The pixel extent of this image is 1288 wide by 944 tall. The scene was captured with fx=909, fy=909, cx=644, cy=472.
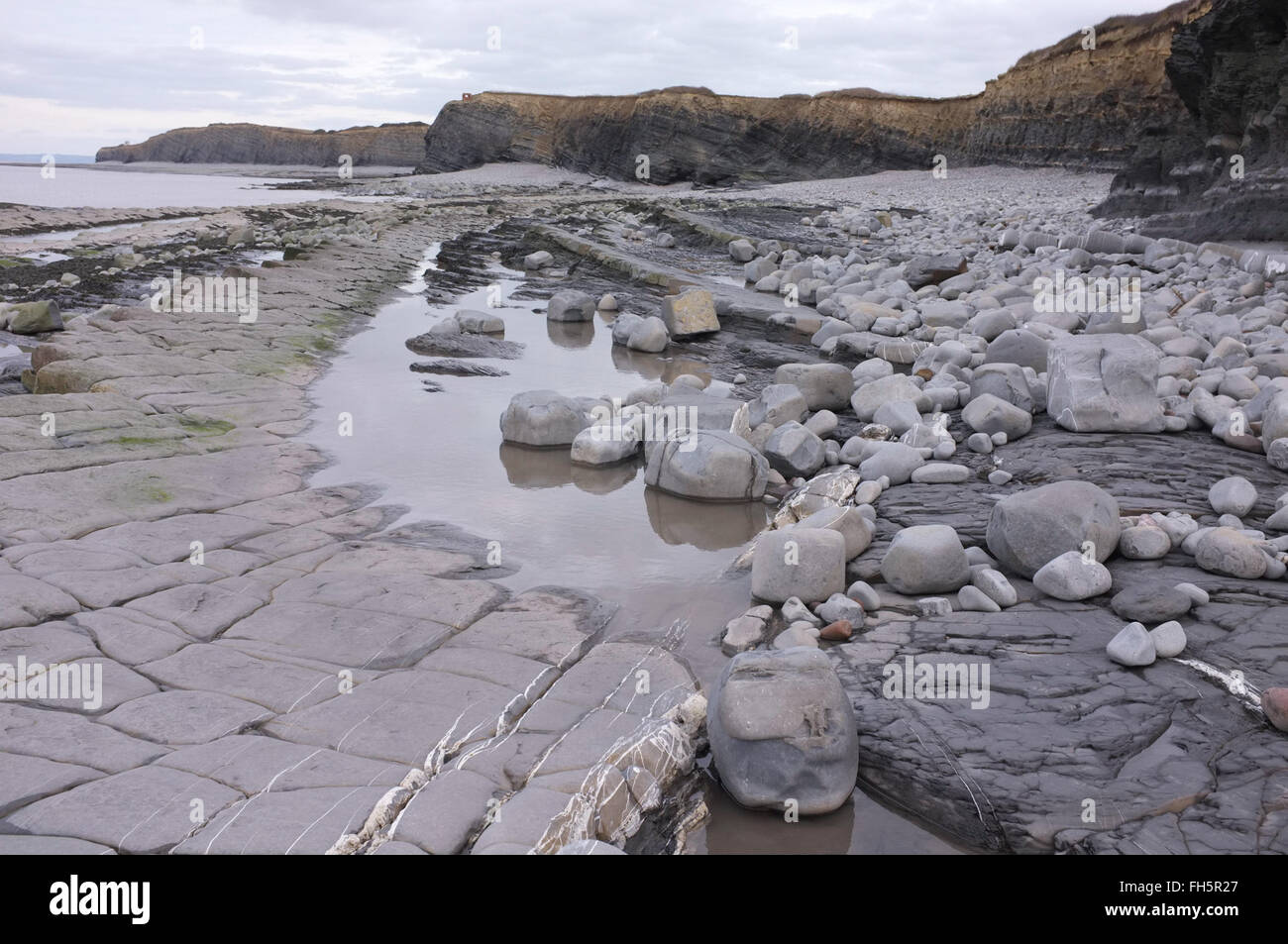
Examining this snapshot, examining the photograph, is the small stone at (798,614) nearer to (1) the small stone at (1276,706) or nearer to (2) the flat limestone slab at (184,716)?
(1) the small stone at (1276,706)

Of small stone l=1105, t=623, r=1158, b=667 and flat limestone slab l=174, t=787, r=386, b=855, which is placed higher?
small stone l=1105, t=623, r=1158, b=667

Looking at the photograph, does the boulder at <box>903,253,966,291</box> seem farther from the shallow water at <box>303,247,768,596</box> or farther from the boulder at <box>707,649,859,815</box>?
the boulder at <box>707,649,859,815</box>

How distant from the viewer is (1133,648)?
11.4 feet

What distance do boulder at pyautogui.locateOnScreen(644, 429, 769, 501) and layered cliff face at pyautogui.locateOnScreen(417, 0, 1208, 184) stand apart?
11.4m

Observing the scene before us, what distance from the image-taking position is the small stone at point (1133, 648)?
3469 millimetres

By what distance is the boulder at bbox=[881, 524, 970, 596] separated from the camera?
13.8 ft

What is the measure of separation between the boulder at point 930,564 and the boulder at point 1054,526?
250 millimetres

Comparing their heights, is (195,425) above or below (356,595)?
above

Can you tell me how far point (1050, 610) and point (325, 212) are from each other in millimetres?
24157

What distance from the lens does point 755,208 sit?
78.3 feet

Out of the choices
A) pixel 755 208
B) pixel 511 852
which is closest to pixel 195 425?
pixel 511 852

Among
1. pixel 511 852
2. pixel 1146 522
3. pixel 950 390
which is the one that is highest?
pixel 950 390

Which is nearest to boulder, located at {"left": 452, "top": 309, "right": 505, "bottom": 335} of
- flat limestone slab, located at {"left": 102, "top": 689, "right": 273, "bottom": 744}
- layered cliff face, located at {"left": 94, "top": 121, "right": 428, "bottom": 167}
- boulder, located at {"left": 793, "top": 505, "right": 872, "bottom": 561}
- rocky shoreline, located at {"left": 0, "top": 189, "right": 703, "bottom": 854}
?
rocky shoreline, located at {"left": 0, "top": 189, "right": 703, "bottom": 854}

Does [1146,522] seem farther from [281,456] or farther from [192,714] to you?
[281,456]
